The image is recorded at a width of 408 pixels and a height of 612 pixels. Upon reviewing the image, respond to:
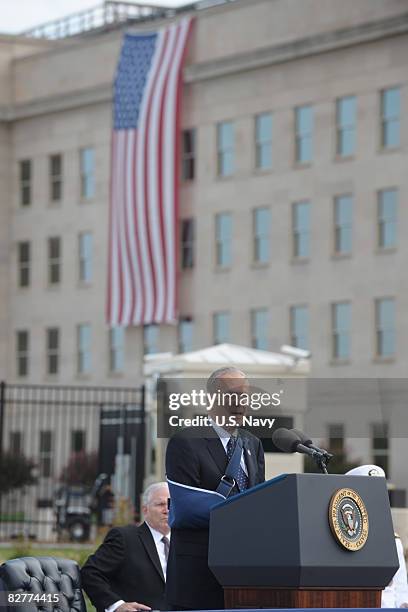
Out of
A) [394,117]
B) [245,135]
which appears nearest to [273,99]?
[245,135]

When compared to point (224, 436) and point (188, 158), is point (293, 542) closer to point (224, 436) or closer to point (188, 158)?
point (224, 436)

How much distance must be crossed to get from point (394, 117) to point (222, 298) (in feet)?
31.8

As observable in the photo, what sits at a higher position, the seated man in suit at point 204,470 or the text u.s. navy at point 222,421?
the text u.s. navy at point 222,421

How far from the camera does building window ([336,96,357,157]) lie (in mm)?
59656

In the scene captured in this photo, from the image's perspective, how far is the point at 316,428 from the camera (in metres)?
8.88

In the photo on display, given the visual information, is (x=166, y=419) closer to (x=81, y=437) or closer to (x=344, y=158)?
(x=344, y=158)

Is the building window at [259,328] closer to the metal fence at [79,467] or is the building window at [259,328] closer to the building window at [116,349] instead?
the metal fence at [79,467]

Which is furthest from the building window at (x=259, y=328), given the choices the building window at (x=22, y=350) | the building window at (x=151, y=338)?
the building window at (x=22, y=350)

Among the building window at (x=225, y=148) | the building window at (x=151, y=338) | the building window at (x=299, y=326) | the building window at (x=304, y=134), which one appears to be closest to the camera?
the building window at (x=299, y=326)

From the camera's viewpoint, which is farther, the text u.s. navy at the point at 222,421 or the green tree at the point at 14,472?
the green tree at the point at 14,472

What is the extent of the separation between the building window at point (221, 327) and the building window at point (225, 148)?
184 inches

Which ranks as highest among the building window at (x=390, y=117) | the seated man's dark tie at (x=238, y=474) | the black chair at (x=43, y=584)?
the building window at (x=390, y=117)

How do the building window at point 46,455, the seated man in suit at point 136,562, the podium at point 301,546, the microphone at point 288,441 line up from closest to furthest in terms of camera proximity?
the podium at point 301,546 → the microphone at point 288,441 → the seated man in suit at point 136,562 → the building window at point 46,455

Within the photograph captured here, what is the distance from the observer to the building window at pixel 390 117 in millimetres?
58156
